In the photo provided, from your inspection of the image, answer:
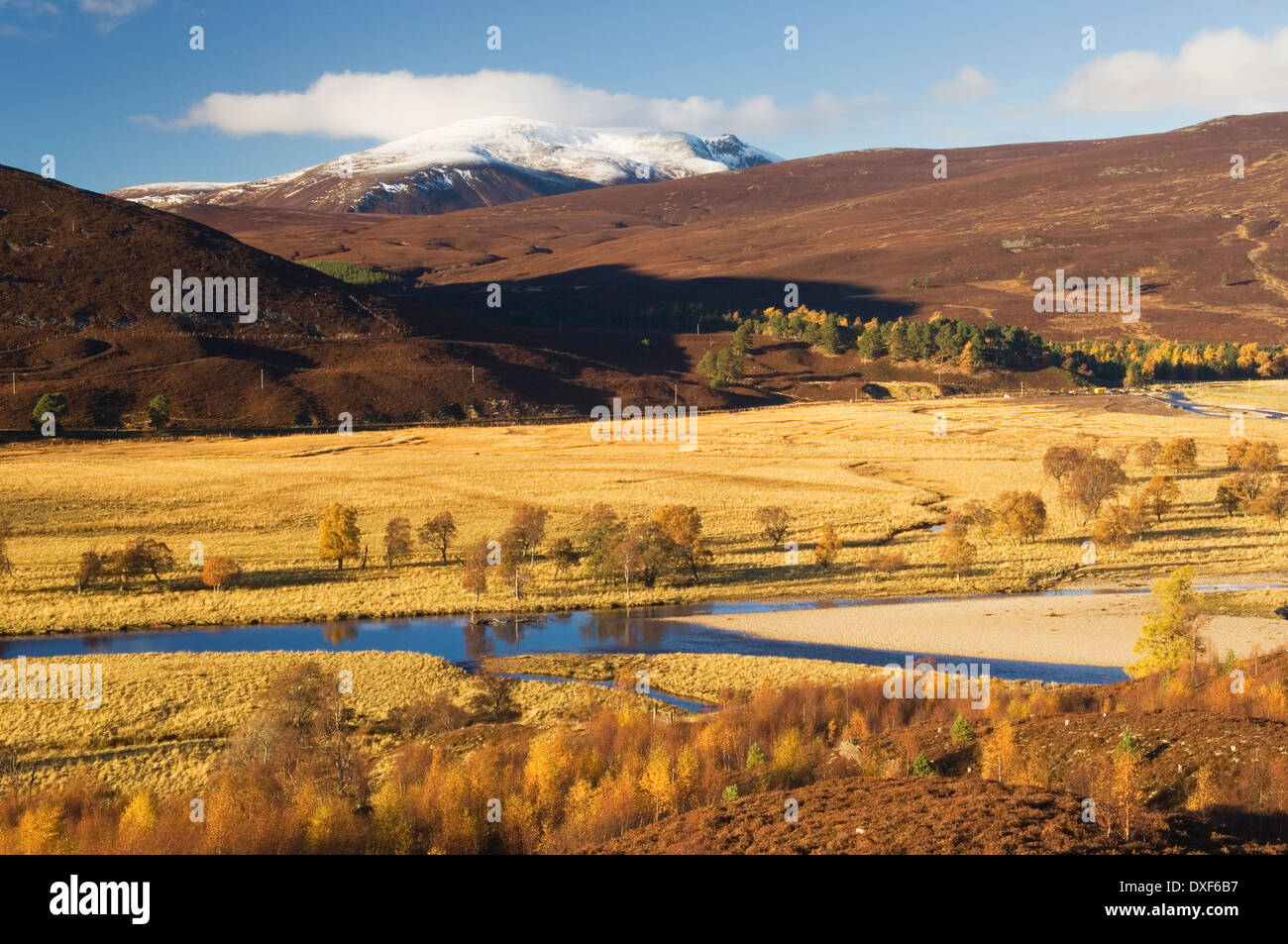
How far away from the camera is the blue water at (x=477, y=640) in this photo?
4347 cm

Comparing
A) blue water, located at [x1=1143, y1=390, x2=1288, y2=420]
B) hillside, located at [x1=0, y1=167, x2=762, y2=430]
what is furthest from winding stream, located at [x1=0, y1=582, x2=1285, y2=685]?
blue water, located at [x1=1143, y1=390, x2=1288, y2=420]

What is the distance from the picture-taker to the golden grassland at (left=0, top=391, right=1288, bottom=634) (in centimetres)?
5325

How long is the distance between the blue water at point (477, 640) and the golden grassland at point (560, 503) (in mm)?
1504

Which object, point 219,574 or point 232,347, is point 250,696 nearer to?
point 219,574

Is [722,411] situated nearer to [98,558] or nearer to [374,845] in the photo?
[98,558]

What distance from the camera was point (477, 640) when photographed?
1827 inches

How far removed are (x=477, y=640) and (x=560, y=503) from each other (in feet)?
102

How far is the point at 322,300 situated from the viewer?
169625 mm

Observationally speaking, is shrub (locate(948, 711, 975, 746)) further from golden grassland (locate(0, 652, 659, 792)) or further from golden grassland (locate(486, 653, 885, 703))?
golden grassland (locate(0, 652, 659, 792))

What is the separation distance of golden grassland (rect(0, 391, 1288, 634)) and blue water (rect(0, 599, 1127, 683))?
1.50 meters

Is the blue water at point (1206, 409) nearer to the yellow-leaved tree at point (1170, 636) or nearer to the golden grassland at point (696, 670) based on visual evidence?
the yellow-leaved tree at point (1170, 636)

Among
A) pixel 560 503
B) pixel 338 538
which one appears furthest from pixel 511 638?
pixel 560 503

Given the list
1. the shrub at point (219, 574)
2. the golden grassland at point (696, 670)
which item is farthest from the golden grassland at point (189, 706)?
the shrub at point (219, 574)
